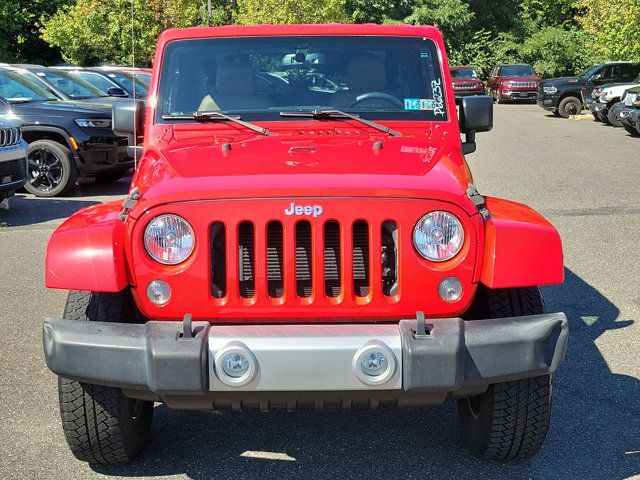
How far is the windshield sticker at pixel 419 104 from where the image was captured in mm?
4965

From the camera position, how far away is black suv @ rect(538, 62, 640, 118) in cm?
2772

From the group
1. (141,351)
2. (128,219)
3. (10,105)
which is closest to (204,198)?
(128,219)

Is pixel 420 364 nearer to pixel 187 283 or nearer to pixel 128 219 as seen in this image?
pixel 187 283

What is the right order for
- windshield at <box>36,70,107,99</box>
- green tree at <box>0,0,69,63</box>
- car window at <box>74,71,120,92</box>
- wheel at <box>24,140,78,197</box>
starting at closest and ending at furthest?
1. wheel at <box>24,140,78,197</box>
2. windshield at <box>36,70,107,99</box>
3. car window at <box>74,71,120,92</box>
4. green tree at <box>0,0,69,63</box>

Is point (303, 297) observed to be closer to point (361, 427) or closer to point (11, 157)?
point (361, 427)

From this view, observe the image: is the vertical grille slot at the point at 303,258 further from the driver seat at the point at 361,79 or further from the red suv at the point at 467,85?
the red suv at the point at 467,85

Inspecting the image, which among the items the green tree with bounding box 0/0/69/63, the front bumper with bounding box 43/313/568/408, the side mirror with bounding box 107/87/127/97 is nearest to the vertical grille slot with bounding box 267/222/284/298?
the front bumper with bounding box 43/313/568/408

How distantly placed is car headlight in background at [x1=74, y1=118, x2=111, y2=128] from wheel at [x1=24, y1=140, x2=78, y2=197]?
1.22 ft

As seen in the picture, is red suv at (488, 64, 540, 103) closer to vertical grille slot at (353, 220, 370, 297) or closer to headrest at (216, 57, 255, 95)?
headrest at (216, 57, 255, 95)

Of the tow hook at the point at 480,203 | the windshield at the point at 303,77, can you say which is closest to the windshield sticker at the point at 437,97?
the windshield at the point at 303,77

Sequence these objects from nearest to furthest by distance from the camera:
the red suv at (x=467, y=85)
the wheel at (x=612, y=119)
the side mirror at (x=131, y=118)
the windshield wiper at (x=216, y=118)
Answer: the windshield wiper at (x=216, y=118), the side mirror at (x=131, y=118), the wheel at (x=612, y=119), the red suv at (x=467, y=85)

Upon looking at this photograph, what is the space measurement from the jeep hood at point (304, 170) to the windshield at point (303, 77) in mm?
359

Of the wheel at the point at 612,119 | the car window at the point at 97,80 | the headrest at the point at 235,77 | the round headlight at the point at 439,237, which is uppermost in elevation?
the headrest at the point at 235,77

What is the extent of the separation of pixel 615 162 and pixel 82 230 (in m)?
14.5
